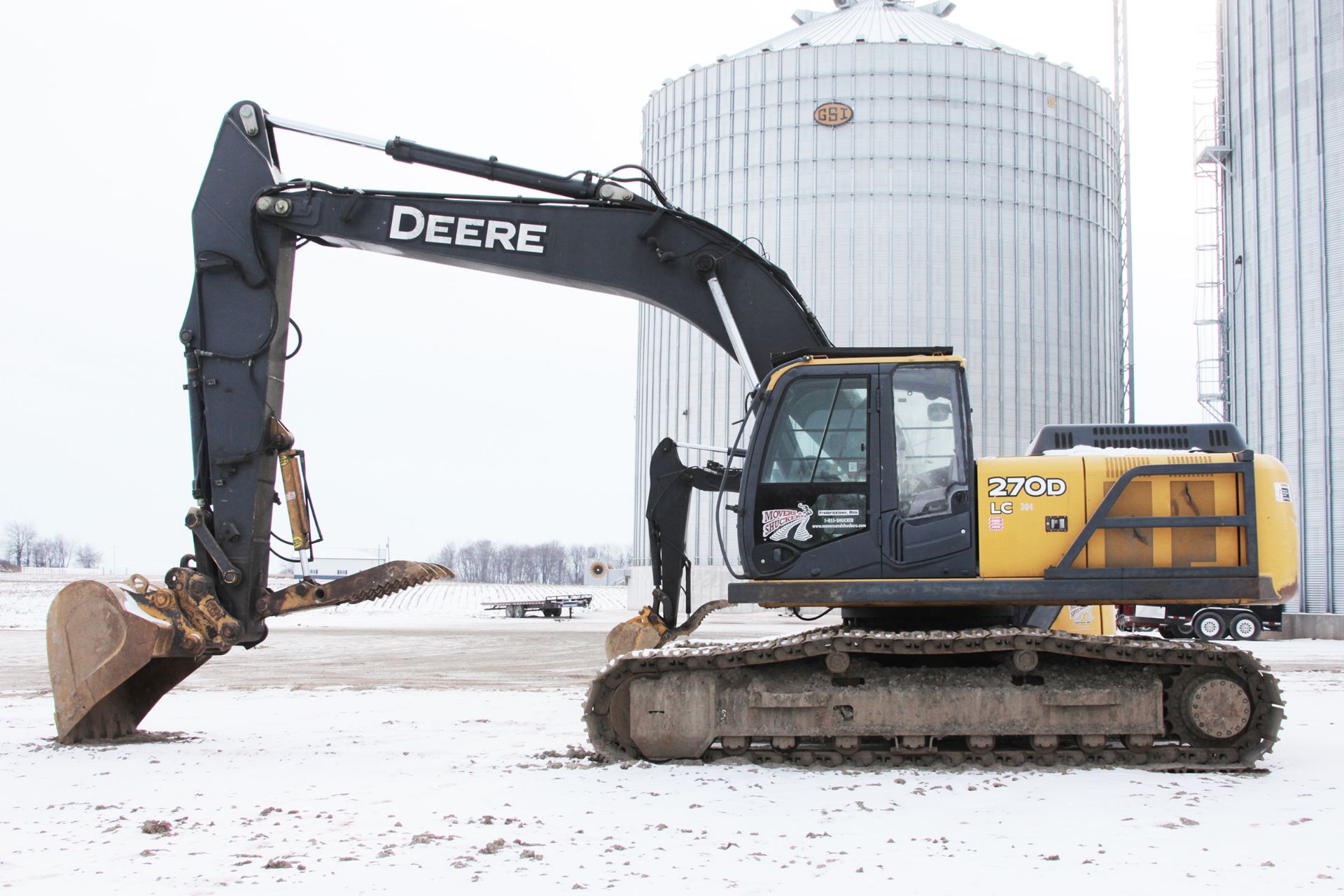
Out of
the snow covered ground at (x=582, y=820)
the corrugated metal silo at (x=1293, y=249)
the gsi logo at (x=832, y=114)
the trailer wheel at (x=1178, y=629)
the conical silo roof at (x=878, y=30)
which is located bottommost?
the trailer wheel at (x=1178, y=629)

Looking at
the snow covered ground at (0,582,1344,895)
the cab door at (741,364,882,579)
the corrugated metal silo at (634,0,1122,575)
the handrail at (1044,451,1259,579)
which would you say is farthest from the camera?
the corrugated metal silo at (634,0,1122,575)

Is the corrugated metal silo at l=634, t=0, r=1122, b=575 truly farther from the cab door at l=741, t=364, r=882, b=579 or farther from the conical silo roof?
the cab door at l=741, t=364, r=882, b=579

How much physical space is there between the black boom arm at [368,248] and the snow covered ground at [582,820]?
6.58ft

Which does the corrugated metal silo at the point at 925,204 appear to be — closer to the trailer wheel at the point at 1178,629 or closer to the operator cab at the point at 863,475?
the trailer wheel at the point at 1178,629

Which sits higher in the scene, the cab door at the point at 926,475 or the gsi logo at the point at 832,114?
the gsi logo at the point at 832,114

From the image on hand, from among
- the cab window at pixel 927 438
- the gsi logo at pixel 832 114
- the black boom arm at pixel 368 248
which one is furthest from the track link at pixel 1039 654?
the gsi logo at pixel 832 114

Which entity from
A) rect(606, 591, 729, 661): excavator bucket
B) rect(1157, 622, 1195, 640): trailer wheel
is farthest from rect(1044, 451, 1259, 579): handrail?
rect(1157, 622, 1195, 640): trailer wheel

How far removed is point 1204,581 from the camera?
777 cm

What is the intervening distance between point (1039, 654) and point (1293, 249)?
24194mm

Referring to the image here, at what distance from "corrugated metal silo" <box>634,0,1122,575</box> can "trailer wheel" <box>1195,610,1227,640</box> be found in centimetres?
1515

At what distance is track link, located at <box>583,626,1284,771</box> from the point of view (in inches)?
300

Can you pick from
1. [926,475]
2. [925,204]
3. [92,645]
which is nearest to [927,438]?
[926,475]

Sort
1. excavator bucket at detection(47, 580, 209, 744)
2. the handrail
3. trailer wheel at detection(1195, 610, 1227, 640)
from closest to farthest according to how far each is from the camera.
→ the handrail < excavator bucket at detection(47, 580, 209, 744) < trailer wheel at detection(1195, 610, 1227, 640)

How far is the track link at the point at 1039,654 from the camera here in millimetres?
7621
